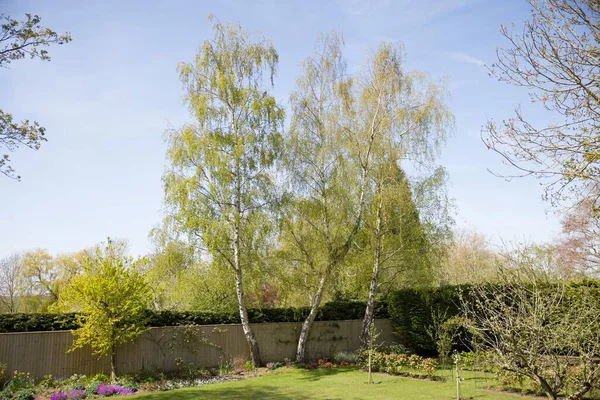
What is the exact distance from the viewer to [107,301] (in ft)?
44.8

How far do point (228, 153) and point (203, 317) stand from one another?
5915mm

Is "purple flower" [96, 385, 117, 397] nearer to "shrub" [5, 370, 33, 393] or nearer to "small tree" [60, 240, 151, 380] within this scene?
"small tree" [60, 240, 151, 380]

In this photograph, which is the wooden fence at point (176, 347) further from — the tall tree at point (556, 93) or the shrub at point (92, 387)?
the tall tree at point (556, 93)

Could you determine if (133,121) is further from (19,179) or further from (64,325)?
(64,325)

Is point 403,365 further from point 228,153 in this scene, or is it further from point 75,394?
point 75,394

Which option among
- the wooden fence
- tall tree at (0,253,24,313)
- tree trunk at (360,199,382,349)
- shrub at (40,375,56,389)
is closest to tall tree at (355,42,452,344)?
tree trunk at (360,199,382,349)

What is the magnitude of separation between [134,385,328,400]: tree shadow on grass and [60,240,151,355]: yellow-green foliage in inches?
101

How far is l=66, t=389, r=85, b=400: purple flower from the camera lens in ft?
38.8

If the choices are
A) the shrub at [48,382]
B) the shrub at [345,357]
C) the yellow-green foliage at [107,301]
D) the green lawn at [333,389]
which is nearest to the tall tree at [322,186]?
the shrub at [345,357]

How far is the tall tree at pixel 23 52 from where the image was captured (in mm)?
8094

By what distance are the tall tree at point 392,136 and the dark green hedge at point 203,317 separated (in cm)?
199

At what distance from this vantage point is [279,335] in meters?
18.1

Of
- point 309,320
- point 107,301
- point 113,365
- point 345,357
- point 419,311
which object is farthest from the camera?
point 419,311

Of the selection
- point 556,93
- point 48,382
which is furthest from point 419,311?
point 556,93
